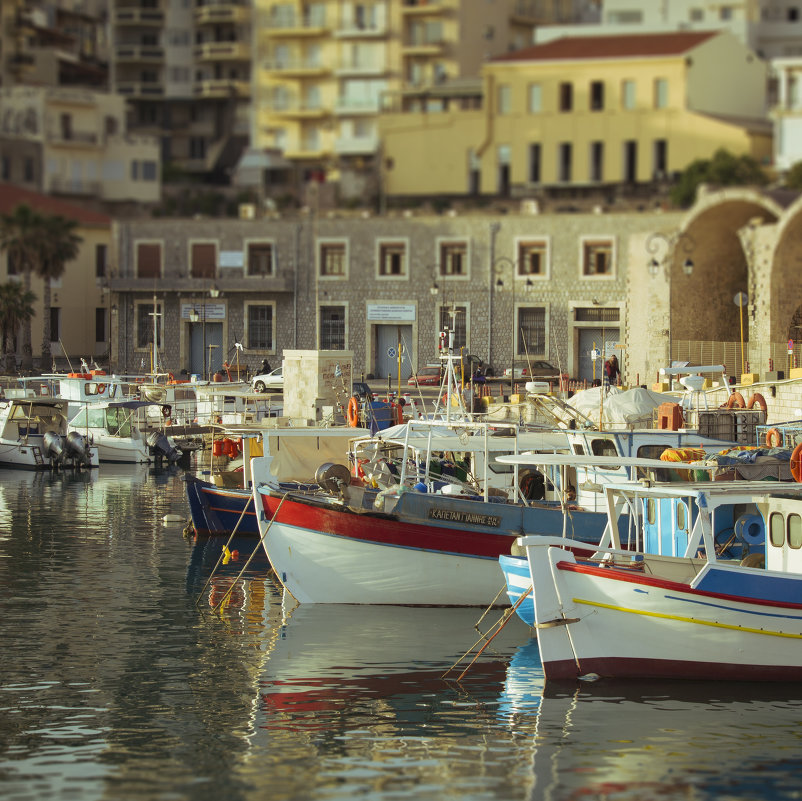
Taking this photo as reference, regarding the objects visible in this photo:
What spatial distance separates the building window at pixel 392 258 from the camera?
59094mm

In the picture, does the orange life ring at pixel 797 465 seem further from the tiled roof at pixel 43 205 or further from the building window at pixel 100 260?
the building window at pixel 100 260

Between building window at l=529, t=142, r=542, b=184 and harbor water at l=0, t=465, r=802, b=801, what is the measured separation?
2040 inches

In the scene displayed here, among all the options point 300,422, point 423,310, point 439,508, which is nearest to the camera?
point 439,508

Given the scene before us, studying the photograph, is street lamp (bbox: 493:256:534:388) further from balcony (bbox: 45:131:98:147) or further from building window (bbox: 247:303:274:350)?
balcony (bbox: 45:131:98:147)

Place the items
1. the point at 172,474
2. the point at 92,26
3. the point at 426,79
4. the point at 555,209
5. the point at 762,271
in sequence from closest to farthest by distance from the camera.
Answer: the point at 172,474, the point at 762,271, the point at 555,209, the point at 426,79, the point at 92,26

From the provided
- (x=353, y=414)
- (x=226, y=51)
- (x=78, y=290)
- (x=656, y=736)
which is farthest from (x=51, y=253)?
(x=656, y=736)

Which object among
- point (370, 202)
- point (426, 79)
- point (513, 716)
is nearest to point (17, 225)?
point (370, 202)

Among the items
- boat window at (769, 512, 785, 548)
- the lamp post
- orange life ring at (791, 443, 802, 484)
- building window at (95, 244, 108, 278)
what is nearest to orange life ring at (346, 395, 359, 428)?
orange life ring at (791, 443, 802, 484)

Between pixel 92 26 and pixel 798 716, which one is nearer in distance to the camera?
pixel 798 716

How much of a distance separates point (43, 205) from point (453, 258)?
67.1ft

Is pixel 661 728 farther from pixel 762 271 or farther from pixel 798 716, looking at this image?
pixel 762 271

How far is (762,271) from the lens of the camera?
4634cm

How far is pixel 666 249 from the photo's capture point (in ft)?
162

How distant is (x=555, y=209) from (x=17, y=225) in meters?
23.5
